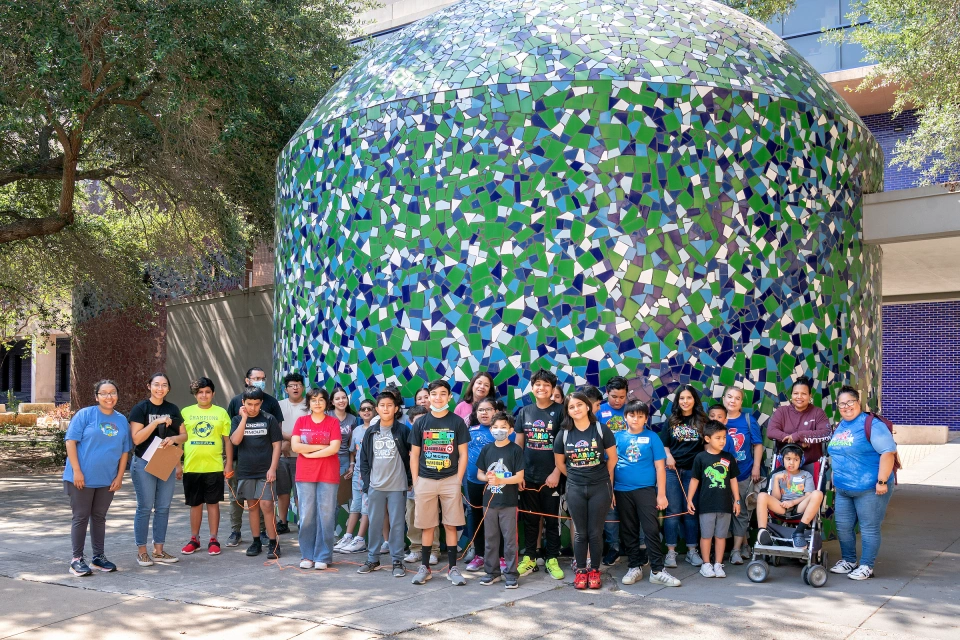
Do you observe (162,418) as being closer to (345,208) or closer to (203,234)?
(345,208)

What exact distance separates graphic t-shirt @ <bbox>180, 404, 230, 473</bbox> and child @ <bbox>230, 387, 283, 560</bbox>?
0.16m

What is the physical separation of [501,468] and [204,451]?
9.33 feet

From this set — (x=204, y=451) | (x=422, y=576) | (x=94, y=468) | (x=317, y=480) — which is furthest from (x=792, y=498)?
(x=94, y=468)

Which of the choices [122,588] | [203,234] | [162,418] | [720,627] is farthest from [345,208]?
[203,234]

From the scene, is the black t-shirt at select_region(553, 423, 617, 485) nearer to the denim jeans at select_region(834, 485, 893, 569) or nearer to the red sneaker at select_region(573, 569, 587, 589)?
the red sneaker at select_region(573, 569, 587, 589)

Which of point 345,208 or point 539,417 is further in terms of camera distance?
point 345,208

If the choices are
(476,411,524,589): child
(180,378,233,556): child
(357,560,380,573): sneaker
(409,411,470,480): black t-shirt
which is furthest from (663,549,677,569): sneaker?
(180,378,233,556): child

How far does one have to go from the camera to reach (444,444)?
24.2ft

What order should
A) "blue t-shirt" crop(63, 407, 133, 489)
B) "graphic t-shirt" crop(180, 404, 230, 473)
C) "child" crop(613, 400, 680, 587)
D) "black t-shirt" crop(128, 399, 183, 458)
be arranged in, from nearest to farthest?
"child" crop(613, 400, 680, 587), "blue t-shirt" crop(63, 407, 133, 489), "black t-shirt" crop(128, 399, 183, 458), "graphic t-shirt" crop(180, 404, 230, 473)

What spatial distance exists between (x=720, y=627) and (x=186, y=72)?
9.51 metres

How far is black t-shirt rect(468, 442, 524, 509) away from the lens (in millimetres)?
7246

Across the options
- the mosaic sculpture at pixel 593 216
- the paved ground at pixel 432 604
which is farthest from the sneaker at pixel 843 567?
the mosaic sculpture at pixel 593 216

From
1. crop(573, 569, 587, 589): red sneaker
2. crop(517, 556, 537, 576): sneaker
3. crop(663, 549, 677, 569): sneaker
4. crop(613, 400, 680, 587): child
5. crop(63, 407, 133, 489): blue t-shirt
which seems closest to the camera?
crop(573, 569, 587, 589): red sneaker

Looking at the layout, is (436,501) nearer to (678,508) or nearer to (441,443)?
(441,443)
